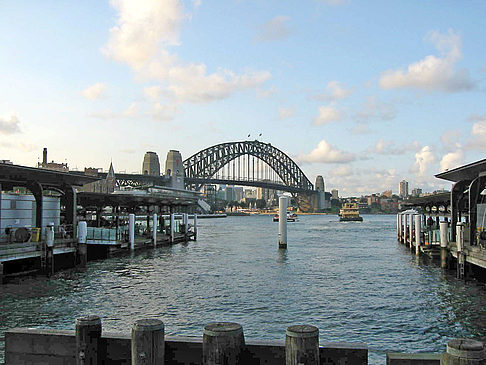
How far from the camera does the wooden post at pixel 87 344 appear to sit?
27.3ft

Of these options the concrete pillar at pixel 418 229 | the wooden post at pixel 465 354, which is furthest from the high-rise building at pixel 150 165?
the wooden post at pixel 465 354

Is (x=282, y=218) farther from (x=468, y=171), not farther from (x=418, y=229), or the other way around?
(x=468, y=171)

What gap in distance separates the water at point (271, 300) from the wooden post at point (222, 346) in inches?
249

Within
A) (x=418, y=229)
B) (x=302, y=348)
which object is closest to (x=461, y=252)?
(x=418, y=229)

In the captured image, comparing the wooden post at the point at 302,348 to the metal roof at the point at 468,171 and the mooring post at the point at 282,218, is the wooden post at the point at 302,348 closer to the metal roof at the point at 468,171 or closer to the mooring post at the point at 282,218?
the metal roof at the point at 468,171

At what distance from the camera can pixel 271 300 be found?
21.0m

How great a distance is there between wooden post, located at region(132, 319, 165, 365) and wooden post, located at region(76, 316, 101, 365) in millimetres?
862

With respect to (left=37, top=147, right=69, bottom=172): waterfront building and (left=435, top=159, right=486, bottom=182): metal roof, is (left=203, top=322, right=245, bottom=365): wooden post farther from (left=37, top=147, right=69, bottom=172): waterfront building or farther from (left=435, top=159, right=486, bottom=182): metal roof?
(left=37, top=147, right=69, bottom=172): waterfront building

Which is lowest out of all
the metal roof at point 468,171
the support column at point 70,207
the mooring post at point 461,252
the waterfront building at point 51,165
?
the mooring post at point 461,252

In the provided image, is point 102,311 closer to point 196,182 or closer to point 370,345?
point 370,345

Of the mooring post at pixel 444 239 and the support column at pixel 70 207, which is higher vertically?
the support column at pixel 70 207

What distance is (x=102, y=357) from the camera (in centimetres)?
848

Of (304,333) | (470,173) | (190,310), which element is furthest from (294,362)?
(470,173)

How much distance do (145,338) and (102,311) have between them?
11536 millimetres
